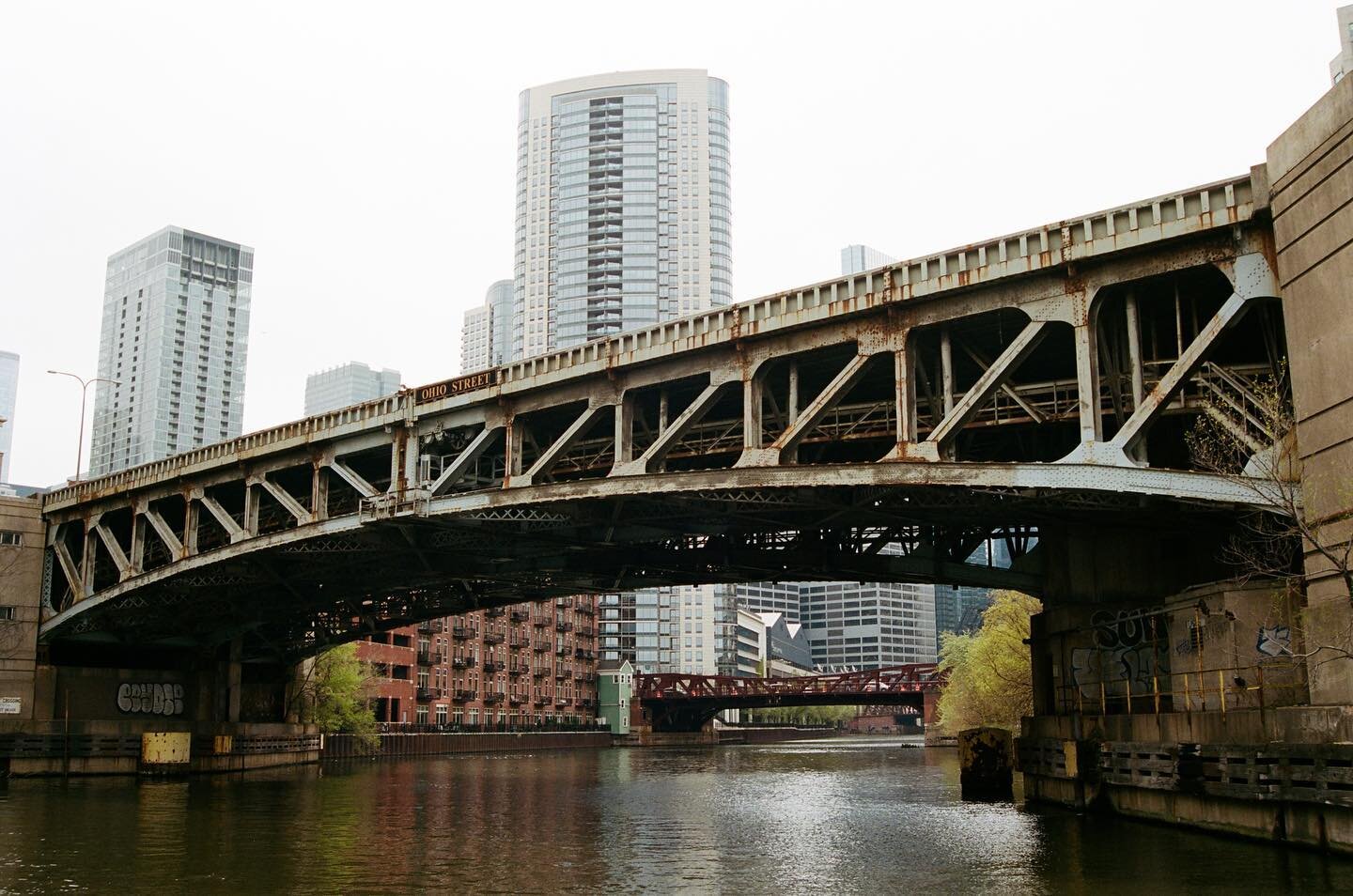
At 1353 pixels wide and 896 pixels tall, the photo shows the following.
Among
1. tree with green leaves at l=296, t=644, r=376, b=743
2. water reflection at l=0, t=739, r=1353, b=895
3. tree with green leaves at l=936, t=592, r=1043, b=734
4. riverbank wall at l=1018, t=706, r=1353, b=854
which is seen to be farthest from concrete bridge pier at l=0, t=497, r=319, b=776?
riverbank wall at l=1018, t=706, r=1353, b=854

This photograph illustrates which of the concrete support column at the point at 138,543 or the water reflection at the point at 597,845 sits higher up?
the concrete support column at the point at 138,543

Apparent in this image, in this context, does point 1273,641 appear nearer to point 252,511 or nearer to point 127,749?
point 252,511

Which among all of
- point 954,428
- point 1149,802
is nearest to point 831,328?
point 954,428

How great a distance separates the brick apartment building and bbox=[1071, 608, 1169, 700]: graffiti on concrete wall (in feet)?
263

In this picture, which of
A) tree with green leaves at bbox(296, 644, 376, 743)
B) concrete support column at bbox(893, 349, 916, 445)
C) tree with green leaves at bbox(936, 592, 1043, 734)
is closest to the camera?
concrete support column at bbox(893, 349, 916, 445)

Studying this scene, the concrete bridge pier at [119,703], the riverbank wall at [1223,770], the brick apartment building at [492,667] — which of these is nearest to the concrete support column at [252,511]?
the concrete bridge pier at [119,703]

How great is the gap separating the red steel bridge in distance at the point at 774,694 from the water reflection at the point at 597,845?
9432cm

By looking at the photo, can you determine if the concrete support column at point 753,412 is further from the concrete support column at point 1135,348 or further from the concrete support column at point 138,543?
the concrete support column at point 138,543

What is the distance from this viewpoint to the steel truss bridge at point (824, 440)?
3369 centimetres

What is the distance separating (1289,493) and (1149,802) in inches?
422

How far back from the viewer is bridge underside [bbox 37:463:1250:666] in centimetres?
3903

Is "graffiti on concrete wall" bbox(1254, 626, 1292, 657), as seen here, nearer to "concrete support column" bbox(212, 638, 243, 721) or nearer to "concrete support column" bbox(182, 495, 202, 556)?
"concrete support column" bbox(182, 495, 202, 556)

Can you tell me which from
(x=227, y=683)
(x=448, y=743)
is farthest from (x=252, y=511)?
(x=448, y=743)

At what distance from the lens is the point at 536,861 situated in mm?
31594
